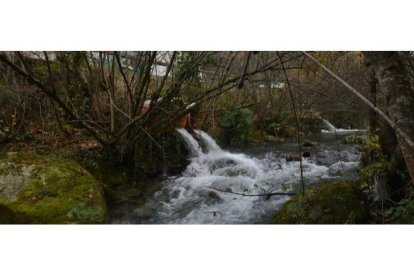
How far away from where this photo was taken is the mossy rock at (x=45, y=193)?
277 centimetres

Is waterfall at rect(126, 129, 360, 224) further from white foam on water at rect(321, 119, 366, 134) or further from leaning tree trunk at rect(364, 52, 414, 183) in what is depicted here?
leaning tree trunk at rect(364, 52, 414, 183)

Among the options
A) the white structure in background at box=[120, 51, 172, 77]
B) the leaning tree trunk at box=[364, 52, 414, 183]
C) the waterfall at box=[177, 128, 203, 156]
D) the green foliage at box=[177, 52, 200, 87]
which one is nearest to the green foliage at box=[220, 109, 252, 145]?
the waterfall at box=[177, 128, 203, 156]

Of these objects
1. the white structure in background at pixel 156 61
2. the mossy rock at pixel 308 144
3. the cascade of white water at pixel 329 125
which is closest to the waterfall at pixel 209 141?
the white structure in background at pixel 156 61

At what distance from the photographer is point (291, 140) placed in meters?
3.97

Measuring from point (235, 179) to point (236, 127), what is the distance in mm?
577

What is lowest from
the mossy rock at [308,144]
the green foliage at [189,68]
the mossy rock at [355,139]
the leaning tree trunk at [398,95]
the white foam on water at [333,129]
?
the mossy rock at [308,144]

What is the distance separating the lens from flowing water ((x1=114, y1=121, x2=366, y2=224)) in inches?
123

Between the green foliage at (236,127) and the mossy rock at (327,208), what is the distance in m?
1.03

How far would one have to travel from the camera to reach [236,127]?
3.73 metres

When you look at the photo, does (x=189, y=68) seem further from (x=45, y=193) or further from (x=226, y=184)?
(x=45, y=193)

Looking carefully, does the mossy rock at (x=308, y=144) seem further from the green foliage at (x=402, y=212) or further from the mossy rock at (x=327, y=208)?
the green foliage at (x=402, y=212)

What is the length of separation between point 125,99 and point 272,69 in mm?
1898
